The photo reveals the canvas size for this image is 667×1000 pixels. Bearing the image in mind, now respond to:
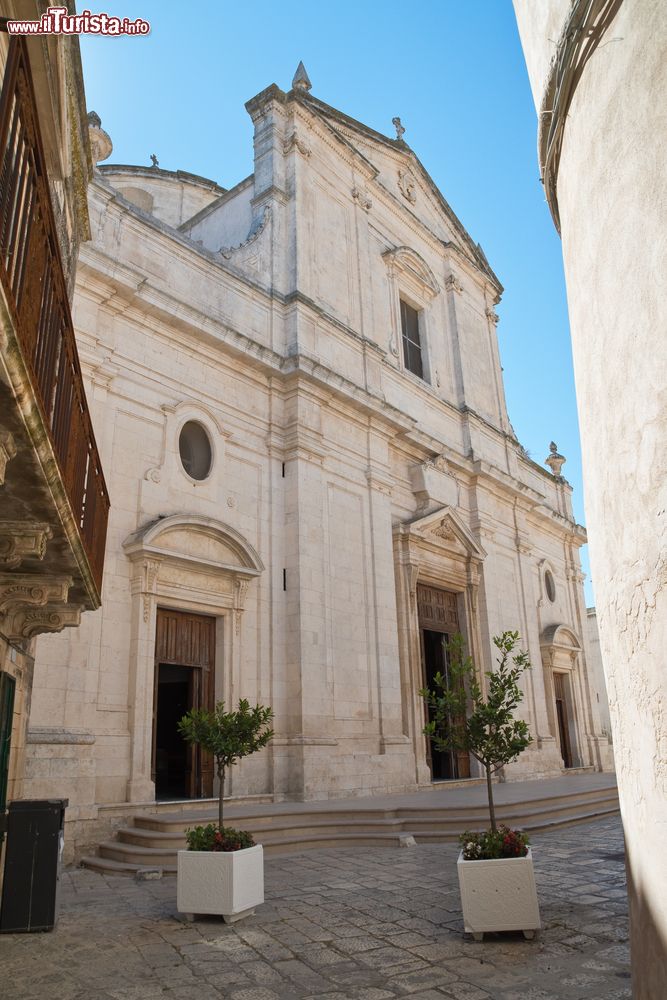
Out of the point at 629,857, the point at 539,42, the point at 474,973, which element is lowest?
the point at 474,973

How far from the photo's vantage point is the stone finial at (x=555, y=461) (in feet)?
82.8

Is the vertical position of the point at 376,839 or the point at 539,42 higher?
the point at 539,42

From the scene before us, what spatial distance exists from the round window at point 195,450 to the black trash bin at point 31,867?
22.4ft

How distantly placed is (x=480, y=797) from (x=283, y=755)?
130 inches

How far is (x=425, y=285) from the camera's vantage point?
20.0 metres

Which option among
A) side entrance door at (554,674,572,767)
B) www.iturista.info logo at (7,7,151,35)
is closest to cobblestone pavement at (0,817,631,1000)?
www.iturista.info logo at (7,7,151,35)

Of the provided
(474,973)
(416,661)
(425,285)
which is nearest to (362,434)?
(416,661)

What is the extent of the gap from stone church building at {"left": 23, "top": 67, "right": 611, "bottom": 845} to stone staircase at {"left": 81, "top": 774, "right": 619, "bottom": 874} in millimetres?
615

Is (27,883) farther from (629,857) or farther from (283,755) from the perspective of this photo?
(283,755)

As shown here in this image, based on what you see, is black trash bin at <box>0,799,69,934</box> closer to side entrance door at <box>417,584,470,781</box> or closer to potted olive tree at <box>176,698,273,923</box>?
potted olive tree at <box>176,698,273,923</box>

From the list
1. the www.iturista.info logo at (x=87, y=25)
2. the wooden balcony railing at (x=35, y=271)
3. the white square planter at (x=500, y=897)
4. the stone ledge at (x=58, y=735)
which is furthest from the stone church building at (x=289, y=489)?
the www.iturista.info logo at (x=87, y=25)

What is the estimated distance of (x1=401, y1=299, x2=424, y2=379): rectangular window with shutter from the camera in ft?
62.8

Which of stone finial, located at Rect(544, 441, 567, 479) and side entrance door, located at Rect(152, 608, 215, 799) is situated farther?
stone finial, located at Rect(544, 441, 567, 479)

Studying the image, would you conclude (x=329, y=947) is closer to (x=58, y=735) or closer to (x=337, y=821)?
(x=58, y=735)
